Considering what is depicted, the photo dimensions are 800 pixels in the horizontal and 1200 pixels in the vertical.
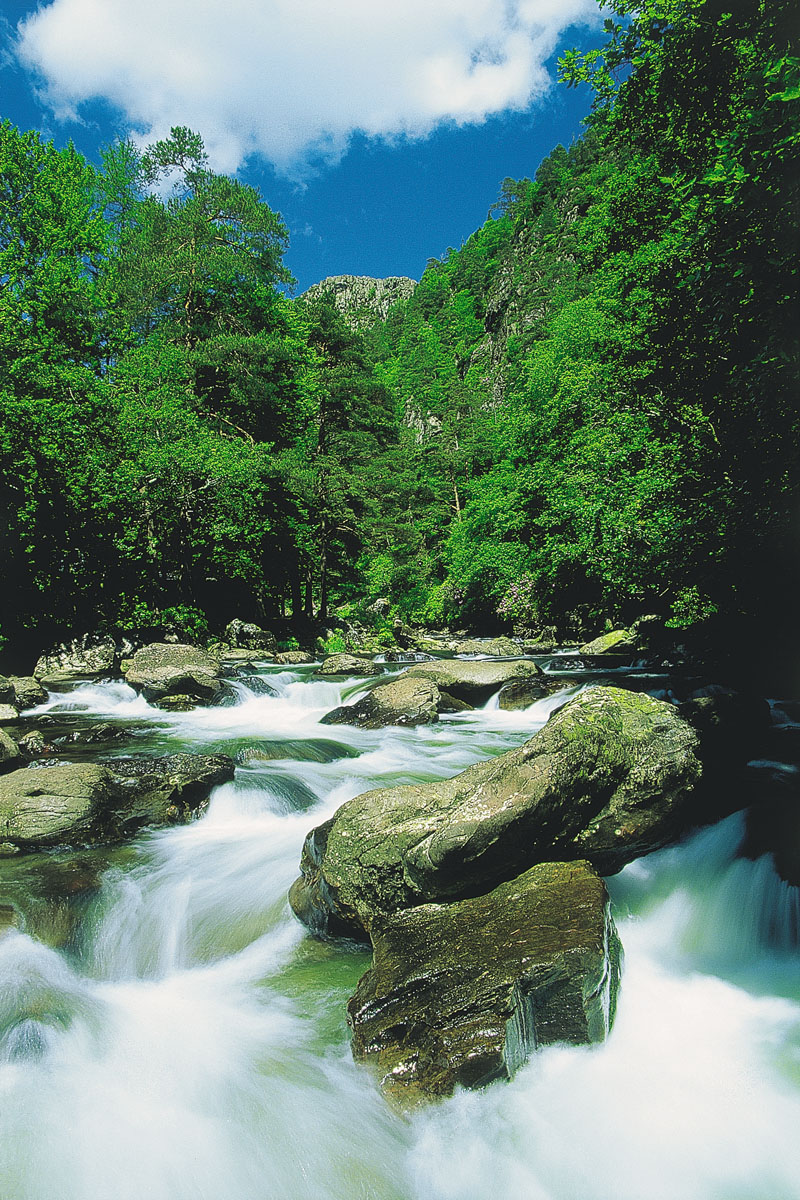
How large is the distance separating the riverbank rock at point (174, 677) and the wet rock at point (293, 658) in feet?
14.8

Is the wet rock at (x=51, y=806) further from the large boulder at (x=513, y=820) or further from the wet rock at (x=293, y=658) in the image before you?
the wet rock at (x=293, y=658)

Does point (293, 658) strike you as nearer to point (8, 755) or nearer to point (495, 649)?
point (495, 649)

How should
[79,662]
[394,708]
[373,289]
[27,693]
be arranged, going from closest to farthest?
1. [394,708]
2. [27,693]
3. [79,662]
4. [373,289]

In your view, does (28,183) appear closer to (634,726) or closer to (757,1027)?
(634,726)

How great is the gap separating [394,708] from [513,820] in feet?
24.0

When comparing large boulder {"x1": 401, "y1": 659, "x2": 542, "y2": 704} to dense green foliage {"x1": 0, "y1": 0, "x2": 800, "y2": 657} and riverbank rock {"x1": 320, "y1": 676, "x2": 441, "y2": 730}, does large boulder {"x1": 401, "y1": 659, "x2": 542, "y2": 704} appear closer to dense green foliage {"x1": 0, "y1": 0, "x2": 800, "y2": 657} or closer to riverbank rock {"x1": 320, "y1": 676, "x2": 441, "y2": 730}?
riverbank rock {"x1": 320, "y1": 676, "x2": 441, "y2": 730}

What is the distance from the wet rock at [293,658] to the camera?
1954 cm

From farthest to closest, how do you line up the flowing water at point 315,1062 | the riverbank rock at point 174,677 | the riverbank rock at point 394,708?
the riverbank rock at point 174,677 < the riverbank rock at point 394,708 < the flowing water at point 315,1062

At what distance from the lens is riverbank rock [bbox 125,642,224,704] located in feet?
45.6

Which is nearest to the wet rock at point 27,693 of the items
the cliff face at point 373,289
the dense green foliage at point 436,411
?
the dense green foliage at point 436,411

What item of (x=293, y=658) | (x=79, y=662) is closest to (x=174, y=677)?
(x=79, y=662)

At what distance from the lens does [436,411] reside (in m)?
36.0

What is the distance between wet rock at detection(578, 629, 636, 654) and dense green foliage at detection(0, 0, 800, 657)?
1298 millimetres

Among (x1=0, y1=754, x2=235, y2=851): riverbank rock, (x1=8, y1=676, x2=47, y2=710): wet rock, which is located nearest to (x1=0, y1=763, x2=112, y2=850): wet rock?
(x1=0, y1=754, x2=235, y2=851): riverbank rock
